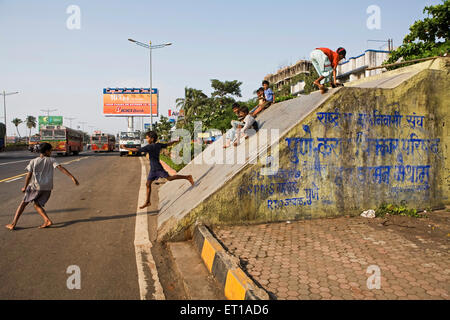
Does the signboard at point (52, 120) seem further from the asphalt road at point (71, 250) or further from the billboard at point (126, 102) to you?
the asphalt road at point (71, 250)

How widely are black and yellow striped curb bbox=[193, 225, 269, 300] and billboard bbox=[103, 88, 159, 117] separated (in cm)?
4509

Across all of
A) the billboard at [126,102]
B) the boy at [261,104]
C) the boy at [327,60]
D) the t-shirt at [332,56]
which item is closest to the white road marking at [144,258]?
the boy at [327,60]

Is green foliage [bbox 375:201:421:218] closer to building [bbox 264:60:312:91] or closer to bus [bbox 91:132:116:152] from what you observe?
bus [bbox 91:132:116:152]

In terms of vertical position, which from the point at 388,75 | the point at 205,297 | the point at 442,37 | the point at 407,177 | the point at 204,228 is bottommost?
the point at 205,297

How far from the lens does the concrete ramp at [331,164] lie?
16.4 ft

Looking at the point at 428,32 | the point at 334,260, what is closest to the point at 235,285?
A: the point at 334,260

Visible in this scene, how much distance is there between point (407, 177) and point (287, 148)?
2.64 meters

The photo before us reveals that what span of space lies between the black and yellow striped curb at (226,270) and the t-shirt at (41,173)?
302 cm

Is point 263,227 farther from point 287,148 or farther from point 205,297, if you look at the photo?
point 205,297

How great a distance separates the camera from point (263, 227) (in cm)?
496

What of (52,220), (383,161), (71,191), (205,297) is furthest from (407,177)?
(71,191)

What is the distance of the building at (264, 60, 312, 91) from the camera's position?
72562mm

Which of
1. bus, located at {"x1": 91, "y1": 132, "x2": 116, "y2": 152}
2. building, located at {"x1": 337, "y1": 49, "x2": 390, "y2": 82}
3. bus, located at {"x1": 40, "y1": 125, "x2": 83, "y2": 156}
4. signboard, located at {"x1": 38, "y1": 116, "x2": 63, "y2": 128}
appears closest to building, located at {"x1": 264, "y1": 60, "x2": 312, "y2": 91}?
building, located at {"x1": 337, "y1": 49, "x2": 390, "y2": 82}

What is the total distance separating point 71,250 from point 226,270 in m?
2.42
